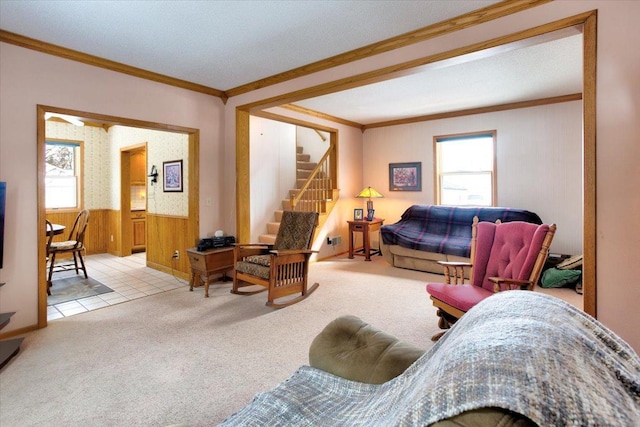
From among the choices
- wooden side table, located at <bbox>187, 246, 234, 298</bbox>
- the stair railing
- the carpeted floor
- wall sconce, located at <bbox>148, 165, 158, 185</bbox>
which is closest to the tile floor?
the carpeted floor

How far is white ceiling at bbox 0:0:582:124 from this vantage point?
2488 millimetres

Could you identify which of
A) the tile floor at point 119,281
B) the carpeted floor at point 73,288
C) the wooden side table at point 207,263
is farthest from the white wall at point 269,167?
the carpeted floor at point 73,288

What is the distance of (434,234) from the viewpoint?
541 cm

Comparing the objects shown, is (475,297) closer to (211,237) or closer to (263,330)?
(263,330)

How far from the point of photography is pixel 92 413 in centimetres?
188

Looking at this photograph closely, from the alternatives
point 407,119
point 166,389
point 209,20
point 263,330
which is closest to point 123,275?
point 263,330

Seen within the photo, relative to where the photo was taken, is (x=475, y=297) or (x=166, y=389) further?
(x=475, y=297)

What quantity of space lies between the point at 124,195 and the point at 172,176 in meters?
2.00

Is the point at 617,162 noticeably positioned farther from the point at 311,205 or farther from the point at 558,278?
the point at 311,205

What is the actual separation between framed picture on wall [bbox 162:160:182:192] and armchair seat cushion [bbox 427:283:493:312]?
3803 millimetres

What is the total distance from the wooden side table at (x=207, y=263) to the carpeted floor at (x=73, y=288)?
1085 millimetres

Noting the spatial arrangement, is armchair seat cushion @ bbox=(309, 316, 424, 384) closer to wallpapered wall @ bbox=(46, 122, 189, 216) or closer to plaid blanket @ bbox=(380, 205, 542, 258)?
plaid blanket @ bbox=(380, 205, 542, 258)

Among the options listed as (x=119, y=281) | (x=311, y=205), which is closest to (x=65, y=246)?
(x=119, y=281)

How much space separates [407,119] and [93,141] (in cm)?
602
